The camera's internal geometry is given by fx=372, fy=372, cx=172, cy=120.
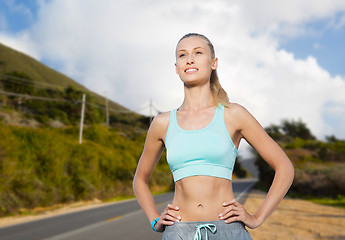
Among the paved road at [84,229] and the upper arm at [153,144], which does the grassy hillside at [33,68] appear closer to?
the paved road at [84,229]

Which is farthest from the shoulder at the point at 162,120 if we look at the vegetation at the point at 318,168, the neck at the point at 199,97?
the vegetation at the point at 318,168

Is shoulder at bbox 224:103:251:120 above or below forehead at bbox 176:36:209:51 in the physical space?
below

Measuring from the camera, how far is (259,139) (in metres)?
2.03

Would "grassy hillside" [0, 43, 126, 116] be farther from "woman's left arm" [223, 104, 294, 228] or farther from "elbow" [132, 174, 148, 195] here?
"woman's left arm" [223, 104, 294, 228]

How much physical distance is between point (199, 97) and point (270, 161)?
530 mm

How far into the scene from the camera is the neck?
83.6 inches

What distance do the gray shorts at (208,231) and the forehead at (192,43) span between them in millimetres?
955

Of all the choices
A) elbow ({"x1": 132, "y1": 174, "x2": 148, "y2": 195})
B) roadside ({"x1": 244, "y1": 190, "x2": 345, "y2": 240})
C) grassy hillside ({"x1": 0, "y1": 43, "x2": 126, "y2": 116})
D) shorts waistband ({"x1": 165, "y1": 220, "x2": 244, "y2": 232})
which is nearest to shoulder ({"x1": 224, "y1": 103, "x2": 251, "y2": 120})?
shorts waistband ({"x1": 165, "y1": 220, "x2": 244, "y2": 232})

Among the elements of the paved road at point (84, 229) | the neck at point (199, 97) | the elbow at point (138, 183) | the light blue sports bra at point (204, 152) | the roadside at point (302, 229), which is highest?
the neck at point (199, 97)

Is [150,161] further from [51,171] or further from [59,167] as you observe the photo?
[59,167]

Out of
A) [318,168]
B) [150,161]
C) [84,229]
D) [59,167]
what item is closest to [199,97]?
[150,161]

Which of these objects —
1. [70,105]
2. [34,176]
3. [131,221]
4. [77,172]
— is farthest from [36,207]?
[70,105]

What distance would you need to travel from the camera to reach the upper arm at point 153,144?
218 centimetres

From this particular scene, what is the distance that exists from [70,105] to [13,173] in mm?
38884
